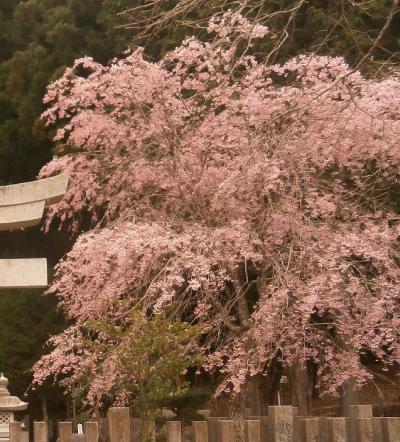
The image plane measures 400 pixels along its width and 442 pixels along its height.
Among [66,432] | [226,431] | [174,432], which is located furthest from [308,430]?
[66,432]

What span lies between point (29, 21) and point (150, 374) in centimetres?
1243

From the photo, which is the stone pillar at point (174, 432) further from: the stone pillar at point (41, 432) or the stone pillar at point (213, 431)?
the stone pillar at point (41, 432)

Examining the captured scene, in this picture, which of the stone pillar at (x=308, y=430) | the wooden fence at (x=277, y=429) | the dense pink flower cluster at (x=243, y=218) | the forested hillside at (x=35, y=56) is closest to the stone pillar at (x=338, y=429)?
the wooden fence at (x=277, y=429)

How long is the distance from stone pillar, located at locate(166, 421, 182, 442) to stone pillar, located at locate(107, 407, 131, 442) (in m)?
0.26

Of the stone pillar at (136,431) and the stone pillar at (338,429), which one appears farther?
the stone pillar at (136,431)

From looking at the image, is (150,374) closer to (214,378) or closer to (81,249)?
(81,249)

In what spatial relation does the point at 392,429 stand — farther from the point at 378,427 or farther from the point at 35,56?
the point at 35,56

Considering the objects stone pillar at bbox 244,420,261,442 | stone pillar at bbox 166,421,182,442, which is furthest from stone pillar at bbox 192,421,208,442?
stone pillar at bbox 244,420,261,442

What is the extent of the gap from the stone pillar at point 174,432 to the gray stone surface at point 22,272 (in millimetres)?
2629

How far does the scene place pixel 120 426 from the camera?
5941 mm

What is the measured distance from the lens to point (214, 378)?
17875mm

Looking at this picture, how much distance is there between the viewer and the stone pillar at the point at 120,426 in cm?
593

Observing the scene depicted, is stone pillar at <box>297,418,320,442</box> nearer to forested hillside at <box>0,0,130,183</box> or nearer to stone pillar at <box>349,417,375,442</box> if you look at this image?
stone pillar at <box>349,417,375,442</box>

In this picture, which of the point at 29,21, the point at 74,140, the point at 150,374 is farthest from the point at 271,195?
the point at 29,21
